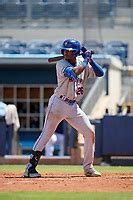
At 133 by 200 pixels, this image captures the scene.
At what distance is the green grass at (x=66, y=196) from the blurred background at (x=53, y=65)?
11.1 metres

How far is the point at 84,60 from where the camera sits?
9414 mm

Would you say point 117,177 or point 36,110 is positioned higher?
point 117,177

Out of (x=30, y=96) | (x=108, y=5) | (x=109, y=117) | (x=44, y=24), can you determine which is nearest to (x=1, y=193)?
(x=109, y=117)

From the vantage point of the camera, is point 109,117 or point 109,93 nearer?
point 109,117

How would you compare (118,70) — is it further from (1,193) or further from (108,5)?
(1,193)

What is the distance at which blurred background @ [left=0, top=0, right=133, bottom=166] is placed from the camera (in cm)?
2094

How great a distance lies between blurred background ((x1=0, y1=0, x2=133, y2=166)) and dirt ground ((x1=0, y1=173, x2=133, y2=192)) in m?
9.22

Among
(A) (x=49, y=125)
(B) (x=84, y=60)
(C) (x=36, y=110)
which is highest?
(B) (x=84, y=60)

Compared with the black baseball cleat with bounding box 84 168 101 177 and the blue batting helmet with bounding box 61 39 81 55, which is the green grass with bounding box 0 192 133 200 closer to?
the black baseball cleat with bounding box 84 168 101 177

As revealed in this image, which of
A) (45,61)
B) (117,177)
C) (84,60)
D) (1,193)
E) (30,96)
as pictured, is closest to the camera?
(1,193)

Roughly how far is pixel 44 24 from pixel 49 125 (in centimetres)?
2592

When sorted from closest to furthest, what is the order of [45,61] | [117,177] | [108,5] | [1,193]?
[1,193] < [117,177] < [45,61] < [108,5]

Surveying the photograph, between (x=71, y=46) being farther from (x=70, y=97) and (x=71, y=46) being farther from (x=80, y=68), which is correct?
(x=70, y=97)

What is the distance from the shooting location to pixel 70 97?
9.49m
